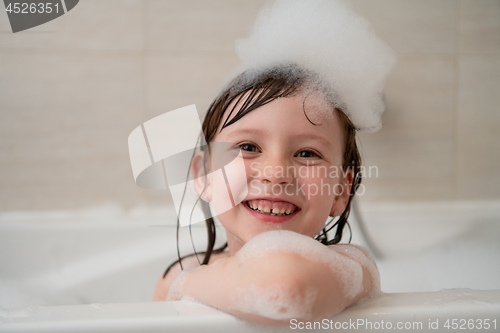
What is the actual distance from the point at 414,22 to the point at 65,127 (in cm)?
136

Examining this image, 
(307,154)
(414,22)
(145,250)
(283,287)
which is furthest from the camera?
(414,22)

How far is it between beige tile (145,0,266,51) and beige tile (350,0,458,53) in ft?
1.42

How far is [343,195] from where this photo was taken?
79 centimetres

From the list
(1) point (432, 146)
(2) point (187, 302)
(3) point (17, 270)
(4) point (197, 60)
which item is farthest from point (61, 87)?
(1) point (432, 146)

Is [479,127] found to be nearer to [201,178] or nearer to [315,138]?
[315,138]

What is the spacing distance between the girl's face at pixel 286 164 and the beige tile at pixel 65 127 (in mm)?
707

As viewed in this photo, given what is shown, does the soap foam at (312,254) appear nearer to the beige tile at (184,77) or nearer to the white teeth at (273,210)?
the white teeth at (273,210)

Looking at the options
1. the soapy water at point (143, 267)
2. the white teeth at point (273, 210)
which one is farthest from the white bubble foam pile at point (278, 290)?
the soapy water at point (143, 267)

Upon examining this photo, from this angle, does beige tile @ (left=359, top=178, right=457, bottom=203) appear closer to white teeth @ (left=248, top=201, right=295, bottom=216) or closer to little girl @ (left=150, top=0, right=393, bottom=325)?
little girl @ (left=150, top=0, right=393, bottom=325)

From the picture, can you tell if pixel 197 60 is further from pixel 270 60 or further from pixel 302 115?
pixel 302 115

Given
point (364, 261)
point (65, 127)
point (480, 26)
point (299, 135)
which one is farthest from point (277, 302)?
point (480, 26)

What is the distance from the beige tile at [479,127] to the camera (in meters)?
1.35

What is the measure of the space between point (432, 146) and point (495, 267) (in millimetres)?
479

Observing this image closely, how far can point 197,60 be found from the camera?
1221 mm
